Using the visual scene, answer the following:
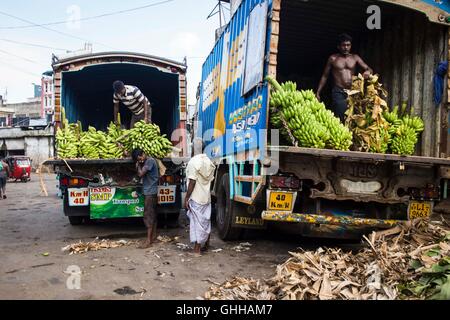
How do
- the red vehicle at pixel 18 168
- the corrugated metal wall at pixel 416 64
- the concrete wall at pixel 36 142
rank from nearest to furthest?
1. the corrugated metal wall at pixel 416 64
2. the red vehicle at pixel 18 168
3. the concrete wall at pixel 36 142

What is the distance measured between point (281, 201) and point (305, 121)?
953 mm

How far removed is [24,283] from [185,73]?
458cm

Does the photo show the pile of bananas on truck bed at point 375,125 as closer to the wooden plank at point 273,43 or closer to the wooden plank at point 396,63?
the wooden plank at point 396,63

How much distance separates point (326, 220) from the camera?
14.5 feet

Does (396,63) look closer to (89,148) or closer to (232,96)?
(232,96)

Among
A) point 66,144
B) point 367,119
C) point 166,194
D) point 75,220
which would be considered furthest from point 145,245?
point 367,119

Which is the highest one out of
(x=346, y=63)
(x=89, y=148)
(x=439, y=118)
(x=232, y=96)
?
(x=346, y=63)

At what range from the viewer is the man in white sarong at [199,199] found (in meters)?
5.34

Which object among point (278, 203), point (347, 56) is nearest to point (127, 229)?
point (278, 203)

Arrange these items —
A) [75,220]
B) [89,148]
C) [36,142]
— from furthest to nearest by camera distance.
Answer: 1. [36,142]
2. [75,220]
3. [89,148]

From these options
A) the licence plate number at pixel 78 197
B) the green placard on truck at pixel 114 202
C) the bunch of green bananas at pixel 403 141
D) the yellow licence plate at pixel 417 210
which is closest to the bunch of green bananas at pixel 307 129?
the bunch of green bananas at pixel 403 141

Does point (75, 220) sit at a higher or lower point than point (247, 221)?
lower

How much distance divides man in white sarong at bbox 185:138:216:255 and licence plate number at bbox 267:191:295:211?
1342 millimetres

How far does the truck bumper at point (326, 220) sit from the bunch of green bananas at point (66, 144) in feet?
11.9
